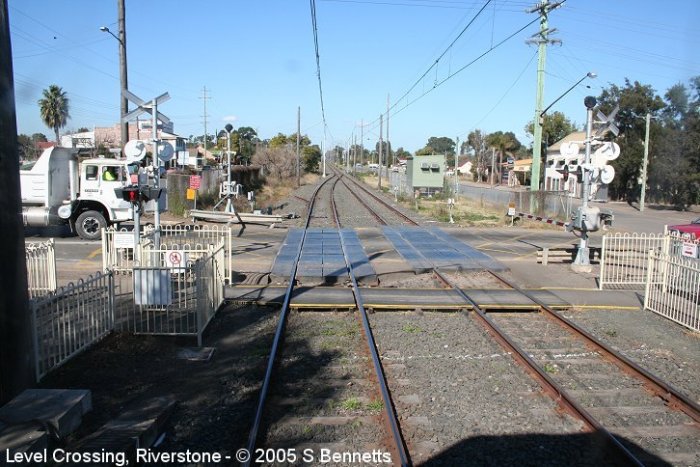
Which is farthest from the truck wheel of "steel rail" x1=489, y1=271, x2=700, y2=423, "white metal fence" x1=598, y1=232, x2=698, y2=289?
"white metal fence" x1=598, y1=232, x2=698, y2=289

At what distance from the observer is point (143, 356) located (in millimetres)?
7785

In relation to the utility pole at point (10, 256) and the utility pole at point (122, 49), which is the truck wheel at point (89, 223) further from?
the utility pole at point (10, 256)

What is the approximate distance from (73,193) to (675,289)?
1773 centimetres

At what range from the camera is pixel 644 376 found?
714 cm

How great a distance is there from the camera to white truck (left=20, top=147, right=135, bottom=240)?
1872 centimetres

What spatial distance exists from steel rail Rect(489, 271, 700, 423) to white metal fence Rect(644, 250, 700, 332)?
218cm

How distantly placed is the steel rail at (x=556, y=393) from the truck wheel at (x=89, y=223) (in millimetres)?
13793

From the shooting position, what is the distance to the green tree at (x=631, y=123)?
5147 cm

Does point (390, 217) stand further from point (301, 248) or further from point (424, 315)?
point (424, 315)

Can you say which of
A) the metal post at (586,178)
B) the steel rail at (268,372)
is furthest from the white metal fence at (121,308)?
the metal post at (586,178)

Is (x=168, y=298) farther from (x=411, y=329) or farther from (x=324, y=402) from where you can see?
(x=411, y=329)

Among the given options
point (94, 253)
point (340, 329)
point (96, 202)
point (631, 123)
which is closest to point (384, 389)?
point (340, 329)

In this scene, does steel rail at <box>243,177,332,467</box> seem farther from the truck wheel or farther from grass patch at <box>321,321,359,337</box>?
the truck wheel

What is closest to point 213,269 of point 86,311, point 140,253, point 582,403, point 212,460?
point 140,253
